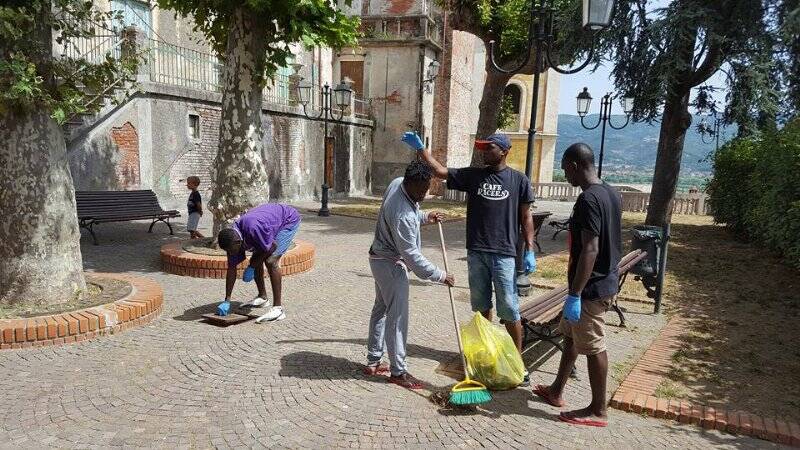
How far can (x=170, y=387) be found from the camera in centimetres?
382

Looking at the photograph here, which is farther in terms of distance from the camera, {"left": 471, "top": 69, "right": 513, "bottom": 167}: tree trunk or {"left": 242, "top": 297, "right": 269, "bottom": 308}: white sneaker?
{"left": 471, "top": 69, "right": 513, "bottom": 167}: tree trunk

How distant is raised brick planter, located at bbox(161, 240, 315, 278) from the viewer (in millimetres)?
6832

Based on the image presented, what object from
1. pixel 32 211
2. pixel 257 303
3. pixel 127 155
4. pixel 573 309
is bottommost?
pixel 257 303

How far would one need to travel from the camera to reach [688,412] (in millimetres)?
3715

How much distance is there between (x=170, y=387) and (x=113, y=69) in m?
3.17

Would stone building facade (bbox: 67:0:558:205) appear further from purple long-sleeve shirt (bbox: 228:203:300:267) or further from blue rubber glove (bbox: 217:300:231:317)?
blue rubber glove (bbox: 217:300:231:317)

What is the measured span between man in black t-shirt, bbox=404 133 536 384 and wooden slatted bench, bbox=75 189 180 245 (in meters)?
6.72

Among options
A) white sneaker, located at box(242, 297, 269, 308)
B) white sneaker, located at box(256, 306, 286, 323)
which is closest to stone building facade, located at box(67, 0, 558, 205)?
white sneaker, located at box(242, 297, 269, 308)

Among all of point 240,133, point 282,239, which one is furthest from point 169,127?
point 282,239

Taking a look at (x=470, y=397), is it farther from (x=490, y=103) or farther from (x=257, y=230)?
(x=490, y=103)

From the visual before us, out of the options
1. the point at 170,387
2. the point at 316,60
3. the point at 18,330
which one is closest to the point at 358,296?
the point at 170,387

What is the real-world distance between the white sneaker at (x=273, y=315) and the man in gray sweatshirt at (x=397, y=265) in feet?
4.86

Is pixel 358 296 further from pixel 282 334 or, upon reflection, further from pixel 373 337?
pixel 373 337

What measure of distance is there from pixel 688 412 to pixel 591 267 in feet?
4.34
